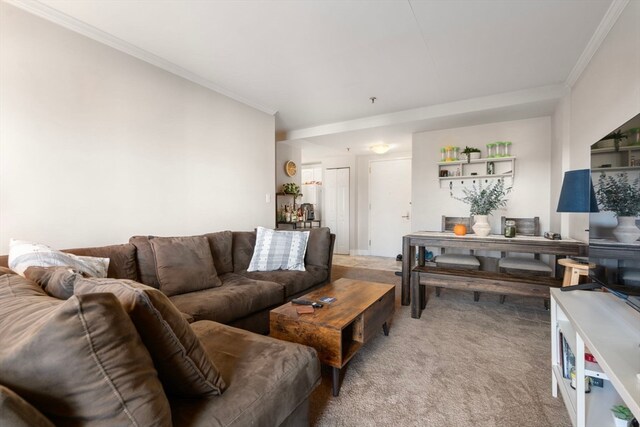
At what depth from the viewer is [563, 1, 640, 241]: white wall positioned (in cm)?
172

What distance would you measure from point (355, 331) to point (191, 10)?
2.39 meters

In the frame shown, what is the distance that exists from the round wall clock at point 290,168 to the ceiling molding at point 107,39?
1.75 metres

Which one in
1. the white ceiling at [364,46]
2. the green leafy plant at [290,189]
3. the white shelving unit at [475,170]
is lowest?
the green leafy plant at [290,189]

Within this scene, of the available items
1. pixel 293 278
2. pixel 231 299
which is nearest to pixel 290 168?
pixel 293 278

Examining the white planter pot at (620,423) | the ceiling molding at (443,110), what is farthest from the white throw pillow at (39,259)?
the ceiling molding at (443,110)

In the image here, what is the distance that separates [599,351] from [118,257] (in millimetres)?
2599

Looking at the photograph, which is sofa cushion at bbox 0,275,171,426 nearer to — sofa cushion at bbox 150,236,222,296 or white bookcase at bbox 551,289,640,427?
white bookcase at bbox 551,289,640,427

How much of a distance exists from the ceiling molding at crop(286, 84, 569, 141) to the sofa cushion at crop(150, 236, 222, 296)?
2.85 m

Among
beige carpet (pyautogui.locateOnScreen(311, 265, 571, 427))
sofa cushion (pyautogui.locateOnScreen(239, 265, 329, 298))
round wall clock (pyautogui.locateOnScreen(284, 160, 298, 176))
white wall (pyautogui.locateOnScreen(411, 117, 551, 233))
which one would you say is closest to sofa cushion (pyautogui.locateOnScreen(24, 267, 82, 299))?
beige carpet (pyautogui.locateOnScreen(311, 265, 571, 427))

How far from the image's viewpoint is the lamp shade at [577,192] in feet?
5.93

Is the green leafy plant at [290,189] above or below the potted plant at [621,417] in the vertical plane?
above

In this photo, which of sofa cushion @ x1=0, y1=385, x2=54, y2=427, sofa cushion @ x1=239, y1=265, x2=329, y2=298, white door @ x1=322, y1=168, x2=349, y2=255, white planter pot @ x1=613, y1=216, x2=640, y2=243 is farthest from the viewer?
white door @ x1=322, y1=168, x2=349, y2=255

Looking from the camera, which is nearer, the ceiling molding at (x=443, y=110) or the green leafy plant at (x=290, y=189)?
the ceiling molding at (x=443, y=110)

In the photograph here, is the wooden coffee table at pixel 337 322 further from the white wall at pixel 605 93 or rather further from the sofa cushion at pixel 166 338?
the white wall at pixel 605 93
